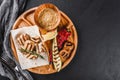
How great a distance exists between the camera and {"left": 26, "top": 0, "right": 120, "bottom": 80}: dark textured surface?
1.11m

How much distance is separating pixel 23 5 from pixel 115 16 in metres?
0.41

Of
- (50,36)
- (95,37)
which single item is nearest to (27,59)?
(50,36)

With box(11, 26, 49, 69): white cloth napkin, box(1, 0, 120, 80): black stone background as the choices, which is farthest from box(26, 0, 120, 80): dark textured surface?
box(11, 26, 49, 69): white cloth napkin

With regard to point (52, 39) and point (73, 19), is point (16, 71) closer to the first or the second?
point (52, 39)

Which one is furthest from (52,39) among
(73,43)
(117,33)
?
(117,33)

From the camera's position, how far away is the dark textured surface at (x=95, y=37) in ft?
3.64

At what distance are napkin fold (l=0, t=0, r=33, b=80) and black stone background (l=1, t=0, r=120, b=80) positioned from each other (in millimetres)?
68

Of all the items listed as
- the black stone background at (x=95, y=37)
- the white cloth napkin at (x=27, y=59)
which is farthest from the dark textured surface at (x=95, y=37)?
the white cloth napkin at (x=27, y=59)

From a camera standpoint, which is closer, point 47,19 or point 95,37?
point 47,19

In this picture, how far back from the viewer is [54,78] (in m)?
1.09

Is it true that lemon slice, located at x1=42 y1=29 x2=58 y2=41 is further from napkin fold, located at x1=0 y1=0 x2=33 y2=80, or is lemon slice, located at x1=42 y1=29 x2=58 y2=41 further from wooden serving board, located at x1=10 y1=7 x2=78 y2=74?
napkin fold, located at x1=0 y1=0 x2=33 y2=80

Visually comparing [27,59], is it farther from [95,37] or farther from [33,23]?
[95,37]

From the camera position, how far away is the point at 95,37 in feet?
3.70

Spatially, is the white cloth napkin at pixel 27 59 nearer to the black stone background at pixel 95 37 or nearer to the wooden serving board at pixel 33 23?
the wooden serving board at pixel 33 23
